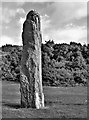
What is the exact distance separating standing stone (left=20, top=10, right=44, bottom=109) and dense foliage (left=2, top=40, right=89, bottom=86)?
20860mm

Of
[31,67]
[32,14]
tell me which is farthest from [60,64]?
[31,67]

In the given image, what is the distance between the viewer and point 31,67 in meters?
14.7

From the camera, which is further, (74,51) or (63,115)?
(74,51)

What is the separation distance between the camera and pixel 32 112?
525 inches

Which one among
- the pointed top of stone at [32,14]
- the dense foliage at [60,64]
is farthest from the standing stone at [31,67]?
the dense foliage at [60,64]

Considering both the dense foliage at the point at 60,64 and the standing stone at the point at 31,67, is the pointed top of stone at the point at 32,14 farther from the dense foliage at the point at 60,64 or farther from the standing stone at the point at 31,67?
the dense foliage at the point at 60,64

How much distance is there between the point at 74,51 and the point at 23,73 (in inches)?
1237

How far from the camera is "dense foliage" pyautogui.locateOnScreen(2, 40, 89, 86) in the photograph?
123 ft

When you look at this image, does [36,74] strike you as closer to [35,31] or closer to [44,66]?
[35,31]

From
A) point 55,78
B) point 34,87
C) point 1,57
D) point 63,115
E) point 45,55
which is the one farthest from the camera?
point 1,57

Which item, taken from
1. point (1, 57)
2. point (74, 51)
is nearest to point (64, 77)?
point (74, 51)

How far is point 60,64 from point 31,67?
2649 cm

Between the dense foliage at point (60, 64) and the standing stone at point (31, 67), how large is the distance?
20.9m

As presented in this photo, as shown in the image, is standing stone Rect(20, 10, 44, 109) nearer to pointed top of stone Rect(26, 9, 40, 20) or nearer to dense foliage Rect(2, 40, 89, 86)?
pointed top of stone Rect(26, 9, 40, 20)
